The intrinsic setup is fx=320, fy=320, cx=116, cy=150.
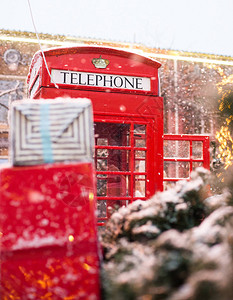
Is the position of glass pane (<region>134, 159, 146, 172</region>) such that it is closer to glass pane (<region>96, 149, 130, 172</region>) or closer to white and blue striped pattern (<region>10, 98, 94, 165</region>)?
glass pane (<region>96, 149, 130, 172</region>)

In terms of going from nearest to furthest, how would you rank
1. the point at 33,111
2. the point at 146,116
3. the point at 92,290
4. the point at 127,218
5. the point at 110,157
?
the point at 92,290 < the point at 33,111 < the point at 127,218 < the point at 146,116 < the point at 110,157

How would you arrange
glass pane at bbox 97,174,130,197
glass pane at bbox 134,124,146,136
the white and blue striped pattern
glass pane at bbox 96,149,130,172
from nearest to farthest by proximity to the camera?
the white and blue striped pattern
glass pane at bbox 134,124,146,136
glass pane at bbox 96,149,130,172
glass pane at bbox 97,174,130,197

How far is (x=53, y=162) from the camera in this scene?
142cm

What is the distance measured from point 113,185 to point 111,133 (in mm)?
653

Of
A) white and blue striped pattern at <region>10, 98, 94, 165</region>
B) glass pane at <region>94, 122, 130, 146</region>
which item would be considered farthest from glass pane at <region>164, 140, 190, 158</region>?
white and blue striped pattern at <region>10, 98, 94, 165</region>

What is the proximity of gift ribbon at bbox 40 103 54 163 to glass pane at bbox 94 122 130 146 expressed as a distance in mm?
1598

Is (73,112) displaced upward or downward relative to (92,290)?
upward

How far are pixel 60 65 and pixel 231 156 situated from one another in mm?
10265

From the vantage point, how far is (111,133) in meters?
3.25

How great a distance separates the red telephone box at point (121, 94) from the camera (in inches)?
109

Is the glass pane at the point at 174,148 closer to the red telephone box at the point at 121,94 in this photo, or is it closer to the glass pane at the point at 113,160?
the glass pane at the point at 113,160

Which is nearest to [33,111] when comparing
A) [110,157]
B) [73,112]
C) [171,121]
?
[73,112]

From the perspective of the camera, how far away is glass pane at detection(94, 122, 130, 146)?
312cm

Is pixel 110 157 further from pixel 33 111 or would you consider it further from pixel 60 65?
pixel 33 111
